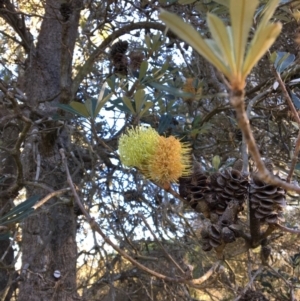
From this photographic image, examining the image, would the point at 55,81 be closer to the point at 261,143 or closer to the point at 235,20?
the point at 261,143

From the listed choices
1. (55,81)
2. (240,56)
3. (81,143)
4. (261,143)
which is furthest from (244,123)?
(81,143)

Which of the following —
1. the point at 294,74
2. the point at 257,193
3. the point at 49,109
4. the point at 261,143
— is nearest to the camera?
the point at 257,193

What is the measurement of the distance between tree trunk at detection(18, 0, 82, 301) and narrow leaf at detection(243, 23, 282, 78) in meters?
1.51

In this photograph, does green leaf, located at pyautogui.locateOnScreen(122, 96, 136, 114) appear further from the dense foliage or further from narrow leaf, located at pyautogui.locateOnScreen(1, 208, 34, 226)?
narrow leaf, located at pyautogui.locateOnScreen(1, 208, 34, 226)

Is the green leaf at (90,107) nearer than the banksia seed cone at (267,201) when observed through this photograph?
No

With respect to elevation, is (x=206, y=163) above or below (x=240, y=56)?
above

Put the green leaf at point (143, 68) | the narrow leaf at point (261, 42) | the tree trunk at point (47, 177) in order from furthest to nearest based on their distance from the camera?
the tree trunk at point (47, 177), the green leaf at point (143, 68), the narrow leaf at point (261, 42)

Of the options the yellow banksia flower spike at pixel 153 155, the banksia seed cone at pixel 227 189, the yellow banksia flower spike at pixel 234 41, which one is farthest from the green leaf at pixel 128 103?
the yellow banksia flower spike at pixel 234 41

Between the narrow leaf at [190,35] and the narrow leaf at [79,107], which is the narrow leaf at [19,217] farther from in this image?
the narrow leaf at [190,35]

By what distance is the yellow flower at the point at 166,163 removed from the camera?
2.45ft

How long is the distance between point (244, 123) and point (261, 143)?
133 cm

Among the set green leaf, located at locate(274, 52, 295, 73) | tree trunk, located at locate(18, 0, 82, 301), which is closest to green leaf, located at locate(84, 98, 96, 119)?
green leaf, located at locate(274, 52, 295, 73)

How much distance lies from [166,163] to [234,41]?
44 centimetres

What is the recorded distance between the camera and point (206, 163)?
182 cm
